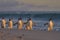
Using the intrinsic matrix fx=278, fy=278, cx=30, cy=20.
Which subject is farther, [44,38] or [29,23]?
[29,23]

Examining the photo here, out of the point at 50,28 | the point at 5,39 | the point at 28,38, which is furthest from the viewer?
the point at 50,28

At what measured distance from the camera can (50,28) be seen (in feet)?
78.6

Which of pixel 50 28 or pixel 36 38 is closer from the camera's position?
pixel 36 38

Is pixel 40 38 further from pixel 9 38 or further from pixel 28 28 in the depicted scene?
pixel 28 28

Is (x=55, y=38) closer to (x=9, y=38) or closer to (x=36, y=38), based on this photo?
(x=36, y=38)

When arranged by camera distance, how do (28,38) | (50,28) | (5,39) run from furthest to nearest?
(50,28) → (28,38) → (5,39)

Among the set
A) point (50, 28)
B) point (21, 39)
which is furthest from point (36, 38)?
point (50, 28)

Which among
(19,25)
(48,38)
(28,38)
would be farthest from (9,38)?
(19,25)

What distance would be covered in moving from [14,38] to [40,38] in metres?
1.98

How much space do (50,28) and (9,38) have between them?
25.8ft

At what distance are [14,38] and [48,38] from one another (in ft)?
8.00

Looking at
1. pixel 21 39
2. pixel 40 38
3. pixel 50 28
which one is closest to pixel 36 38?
pixel 40 38

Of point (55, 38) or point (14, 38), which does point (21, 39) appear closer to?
point (14, 38)

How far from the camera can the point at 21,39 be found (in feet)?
54.5
